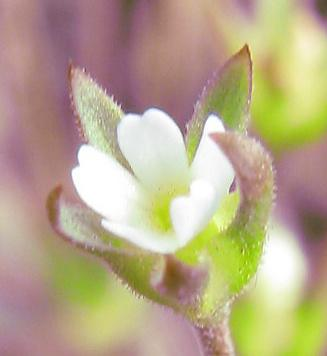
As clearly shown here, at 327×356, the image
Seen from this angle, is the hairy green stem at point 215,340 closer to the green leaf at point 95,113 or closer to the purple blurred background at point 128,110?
the green leaf at point 95,113

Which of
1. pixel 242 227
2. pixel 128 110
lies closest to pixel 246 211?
pixel 242 227

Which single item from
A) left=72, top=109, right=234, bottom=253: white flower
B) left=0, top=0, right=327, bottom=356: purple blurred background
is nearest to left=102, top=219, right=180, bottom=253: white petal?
left=72, top=109, right=234, bottom=253: white flower

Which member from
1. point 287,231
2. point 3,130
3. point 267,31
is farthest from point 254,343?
point 3,130

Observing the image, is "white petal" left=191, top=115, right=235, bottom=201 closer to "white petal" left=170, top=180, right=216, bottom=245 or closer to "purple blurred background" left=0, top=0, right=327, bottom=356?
"white petal" left=170, top=180, right=216, bottom=245

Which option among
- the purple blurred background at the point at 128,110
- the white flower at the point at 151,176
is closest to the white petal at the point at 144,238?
the white flower at the point at 151,176

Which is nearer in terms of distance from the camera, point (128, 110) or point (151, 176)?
point (151, 176)

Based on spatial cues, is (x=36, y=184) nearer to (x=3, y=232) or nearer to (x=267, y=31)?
(x=3, y=232)

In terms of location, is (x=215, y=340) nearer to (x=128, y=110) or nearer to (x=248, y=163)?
(x=248, y=163)
